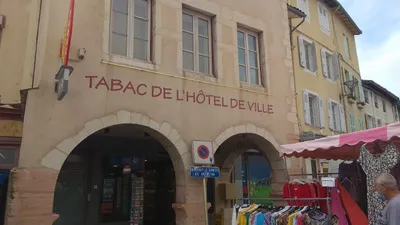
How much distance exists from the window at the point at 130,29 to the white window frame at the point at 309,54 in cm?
701

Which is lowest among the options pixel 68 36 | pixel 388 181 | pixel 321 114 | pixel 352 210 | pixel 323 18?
pixel 352 210

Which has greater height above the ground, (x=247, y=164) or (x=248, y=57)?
(x=248, y=57)

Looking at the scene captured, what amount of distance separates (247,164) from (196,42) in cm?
583

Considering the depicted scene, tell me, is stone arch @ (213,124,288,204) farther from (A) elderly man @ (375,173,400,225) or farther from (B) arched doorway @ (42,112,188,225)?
(A) elderly man @ (375,173,400,225)

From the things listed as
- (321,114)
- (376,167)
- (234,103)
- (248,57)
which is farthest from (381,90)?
(376,167)

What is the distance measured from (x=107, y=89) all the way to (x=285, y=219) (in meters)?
3.57

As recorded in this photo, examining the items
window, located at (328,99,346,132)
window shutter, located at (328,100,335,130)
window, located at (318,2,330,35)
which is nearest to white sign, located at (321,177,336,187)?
window shutter, located at (328,100,335,130)

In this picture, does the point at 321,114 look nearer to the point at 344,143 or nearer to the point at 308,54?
the point at 308,54

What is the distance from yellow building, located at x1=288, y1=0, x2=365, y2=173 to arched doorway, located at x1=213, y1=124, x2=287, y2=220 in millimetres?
1765

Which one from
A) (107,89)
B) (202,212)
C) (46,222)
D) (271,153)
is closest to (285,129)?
(271,153)

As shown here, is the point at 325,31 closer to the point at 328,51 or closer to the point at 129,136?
the point at 328,51

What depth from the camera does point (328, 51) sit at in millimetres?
14250

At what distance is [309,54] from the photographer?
43.2 feet

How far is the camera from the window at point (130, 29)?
648 centimetres
